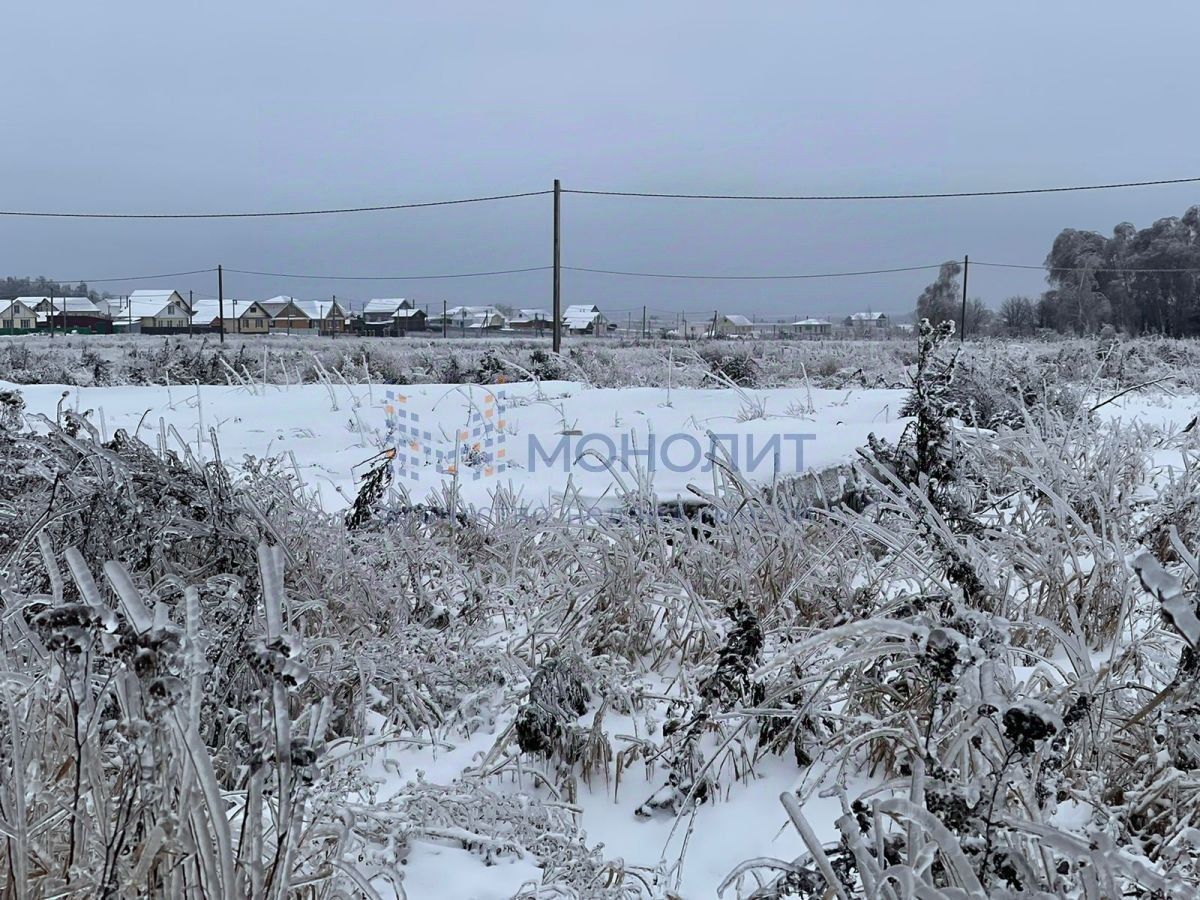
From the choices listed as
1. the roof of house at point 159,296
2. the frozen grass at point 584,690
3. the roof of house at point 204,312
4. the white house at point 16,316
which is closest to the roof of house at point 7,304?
the white house at point 16,316

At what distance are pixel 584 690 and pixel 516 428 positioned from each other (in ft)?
13.6

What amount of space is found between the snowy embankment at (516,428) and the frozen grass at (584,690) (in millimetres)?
1167

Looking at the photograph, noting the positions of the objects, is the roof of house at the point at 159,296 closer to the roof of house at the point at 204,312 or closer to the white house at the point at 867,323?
the roof of house at the point at 204,312

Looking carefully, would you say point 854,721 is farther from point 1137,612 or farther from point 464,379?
point 464,379

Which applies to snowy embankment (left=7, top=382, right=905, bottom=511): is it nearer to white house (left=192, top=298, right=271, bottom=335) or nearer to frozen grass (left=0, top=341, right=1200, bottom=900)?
frozen grass (left=0, top=341, right=1200, bottom=900)

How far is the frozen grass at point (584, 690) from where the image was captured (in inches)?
38.9

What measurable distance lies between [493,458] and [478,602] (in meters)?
2.87

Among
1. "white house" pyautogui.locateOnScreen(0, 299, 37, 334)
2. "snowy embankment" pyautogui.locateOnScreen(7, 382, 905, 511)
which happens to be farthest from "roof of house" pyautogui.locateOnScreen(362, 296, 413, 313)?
"snowy embankment" pyautogui.locateOnScreen(7, 382, 905, 511)

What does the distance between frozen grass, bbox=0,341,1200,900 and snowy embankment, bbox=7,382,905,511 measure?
3.83 ft

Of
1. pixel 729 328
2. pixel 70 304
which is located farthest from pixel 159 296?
pixel 729 328

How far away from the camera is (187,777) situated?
1.02m

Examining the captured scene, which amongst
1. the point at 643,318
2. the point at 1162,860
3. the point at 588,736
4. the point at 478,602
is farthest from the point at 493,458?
the point at 643,318

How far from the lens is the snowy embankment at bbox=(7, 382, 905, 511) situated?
191 inches

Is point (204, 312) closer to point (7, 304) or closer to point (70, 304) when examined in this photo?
point (70, 304)
